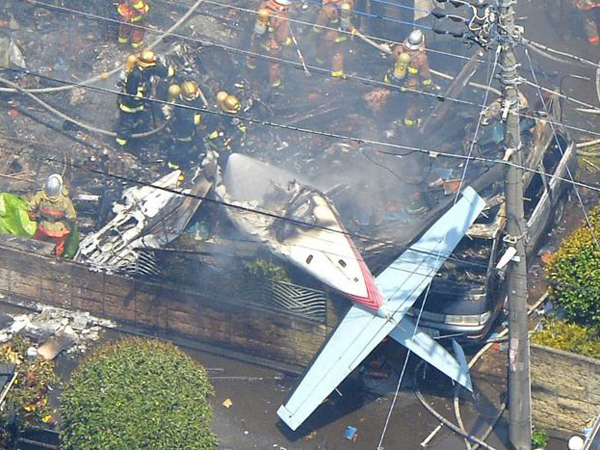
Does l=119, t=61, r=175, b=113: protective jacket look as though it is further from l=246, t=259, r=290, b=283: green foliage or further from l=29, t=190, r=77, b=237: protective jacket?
l=246, t=259, r=290, b=283: green foliage

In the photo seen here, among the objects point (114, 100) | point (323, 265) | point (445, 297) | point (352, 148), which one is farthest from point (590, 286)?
point (114, 100)

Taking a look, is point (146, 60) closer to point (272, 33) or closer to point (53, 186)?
point (272, 33)

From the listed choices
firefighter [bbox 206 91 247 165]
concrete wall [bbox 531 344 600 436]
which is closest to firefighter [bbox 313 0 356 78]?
firefighter [bbox 206 91 247 165]

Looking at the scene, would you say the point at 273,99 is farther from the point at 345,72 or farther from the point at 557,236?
the point at 557,236

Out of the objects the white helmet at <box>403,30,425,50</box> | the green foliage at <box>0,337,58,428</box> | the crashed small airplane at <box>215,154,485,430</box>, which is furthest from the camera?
the white helmet at <box>403,30,425,50</box>

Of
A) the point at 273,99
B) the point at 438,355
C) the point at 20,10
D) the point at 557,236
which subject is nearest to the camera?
the point at 438,355

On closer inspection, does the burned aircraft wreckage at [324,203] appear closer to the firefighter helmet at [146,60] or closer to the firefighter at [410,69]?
the firefighter at [410,69]
